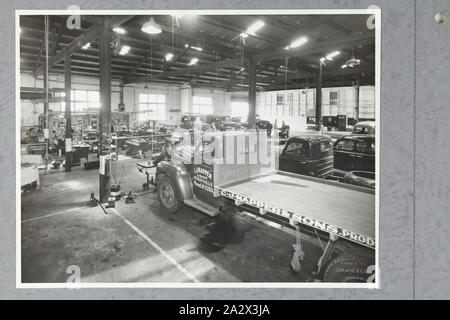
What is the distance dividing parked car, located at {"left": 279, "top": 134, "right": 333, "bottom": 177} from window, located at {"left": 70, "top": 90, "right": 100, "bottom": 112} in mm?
18925

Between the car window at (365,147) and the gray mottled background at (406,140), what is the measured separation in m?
4.37

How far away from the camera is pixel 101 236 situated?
4.96m

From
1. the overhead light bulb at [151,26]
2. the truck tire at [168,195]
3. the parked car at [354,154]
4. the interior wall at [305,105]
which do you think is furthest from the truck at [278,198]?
the interior wall at [305,105]

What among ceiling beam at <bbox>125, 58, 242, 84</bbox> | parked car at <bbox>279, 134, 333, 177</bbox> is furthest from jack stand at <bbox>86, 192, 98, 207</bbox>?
ceiling beam at <bbox>125, 58, 242, 84</bbox>

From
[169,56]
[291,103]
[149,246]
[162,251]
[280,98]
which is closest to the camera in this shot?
[162,251]

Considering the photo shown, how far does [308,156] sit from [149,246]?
454 centimetres

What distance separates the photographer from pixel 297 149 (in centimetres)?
743

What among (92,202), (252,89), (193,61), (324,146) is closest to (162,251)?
(92,202)

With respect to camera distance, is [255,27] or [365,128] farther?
[365,128]

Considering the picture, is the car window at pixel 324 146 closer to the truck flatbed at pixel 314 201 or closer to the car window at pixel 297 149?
the car window at pixel 297 149

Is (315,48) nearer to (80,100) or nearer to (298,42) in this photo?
(298,42)

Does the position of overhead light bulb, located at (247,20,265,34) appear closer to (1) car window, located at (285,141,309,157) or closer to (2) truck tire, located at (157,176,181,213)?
(1) car window, located at (285,141,309,157)

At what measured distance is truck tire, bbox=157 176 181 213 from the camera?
5938 mm
